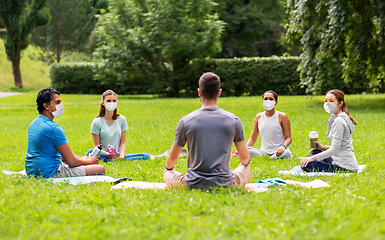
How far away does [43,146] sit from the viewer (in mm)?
5531

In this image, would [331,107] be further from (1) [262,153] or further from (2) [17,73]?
(2) [17,73]

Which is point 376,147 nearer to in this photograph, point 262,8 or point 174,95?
point 174,95

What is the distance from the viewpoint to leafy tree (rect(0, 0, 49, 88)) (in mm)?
33156

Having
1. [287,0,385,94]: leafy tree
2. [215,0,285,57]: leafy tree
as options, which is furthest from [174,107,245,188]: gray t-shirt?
[215,0,285,57]: leafy tree

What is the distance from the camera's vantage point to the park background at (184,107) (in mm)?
3744

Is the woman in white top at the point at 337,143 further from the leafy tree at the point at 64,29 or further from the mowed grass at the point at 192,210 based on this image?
the leafy tree at the point at 64,29

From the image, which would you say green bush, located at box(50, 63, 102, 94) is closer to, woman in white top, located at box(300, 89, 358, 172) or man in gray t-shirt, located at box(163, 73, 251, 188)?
woman in white top, located at box(300, 89, 358, 172)

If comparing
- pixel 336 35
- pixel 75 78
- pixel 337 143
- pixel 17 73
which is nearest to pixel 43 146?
pixel 337 143

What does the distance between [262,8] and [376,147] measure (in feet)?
151

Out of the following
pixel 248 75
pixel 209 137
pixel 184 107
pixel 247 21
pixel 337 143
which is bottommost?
pixel 184 107

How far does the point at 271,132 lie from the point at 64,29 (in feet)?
150

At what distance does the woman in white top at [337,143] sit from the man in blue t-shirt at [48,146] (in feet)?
12.1

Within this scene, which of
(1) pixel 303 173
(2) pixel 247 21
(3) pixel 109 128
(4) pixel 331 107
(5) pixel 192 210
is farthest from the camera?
(2) pixel 247 21

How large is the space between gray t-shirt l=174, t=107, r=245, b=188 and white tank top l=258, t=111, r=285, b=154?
115 inches
